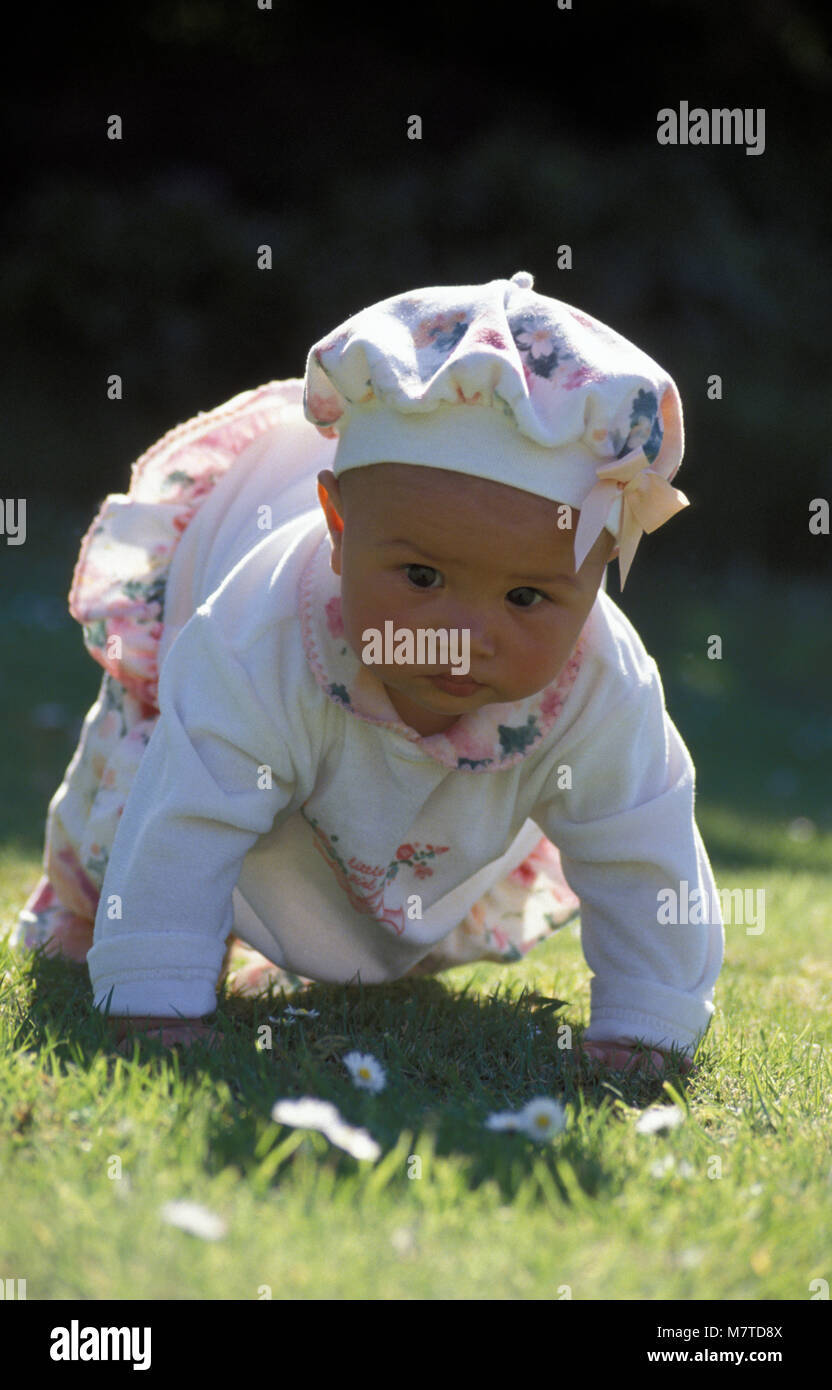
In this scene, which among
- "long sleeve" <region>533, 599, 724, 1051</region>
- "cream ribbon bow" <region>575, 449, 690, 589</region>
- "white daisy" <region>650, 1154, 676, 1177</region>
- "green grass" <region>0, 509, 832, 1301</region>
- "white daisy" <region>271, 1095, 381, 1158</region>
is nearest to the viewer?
"green grass" <region>0, 509, 832, 1301</region>

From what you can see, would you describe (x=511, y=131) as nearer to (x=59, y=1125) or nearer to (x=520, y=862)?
(x=520, y=862)

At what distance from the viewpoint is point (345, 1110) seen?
6.86 ft

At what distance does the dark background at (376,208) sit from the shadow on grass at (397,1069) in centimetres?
773

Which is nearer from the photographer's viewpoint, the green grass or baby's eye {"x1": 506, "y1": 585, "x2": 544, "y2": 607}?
the green grass

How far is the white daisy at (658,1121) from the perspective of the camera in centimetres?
215

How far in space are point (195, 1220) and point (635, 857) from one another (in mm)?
1237

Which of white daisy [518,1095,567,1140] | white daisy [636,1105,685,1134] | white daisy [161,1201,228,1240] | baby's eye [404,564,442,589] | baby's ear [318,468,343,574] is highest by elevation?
baby's ear [318,468,343,574]

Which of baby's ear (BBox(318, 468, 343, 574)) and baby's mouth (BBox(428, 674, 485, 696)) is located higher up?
baby's ear (BBox(318, 468, 343, 574))

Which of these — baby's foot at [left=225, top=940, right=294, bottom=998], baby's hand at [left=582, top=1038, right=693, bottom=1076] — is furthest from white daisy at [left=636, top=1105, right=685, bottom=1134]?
baby's foot at [left=225, top=940, right=294, bottom=998]

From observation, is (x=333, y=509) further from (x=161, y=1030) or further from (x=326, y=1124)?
(x=326, y=1124)

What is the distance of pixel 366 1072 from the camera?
7.38 feet

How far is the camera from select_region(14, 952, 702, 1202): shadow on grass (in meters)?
1.90

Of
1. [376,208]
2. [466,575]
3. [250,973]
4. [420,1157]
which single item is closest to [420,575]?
[466,575]

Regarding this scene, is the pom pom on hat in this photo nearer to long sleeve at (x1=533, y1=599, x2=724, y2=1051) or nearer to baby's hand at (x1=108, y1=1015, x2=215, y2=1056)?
Answer: long sleeve at (x1=533, y1=599, x2=724, y2=1051)
